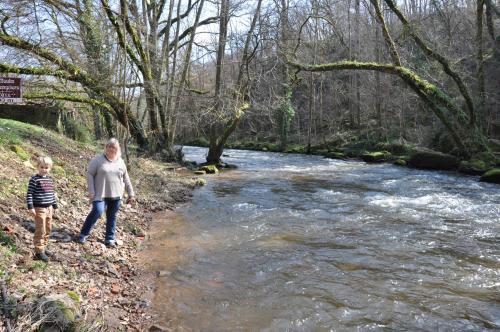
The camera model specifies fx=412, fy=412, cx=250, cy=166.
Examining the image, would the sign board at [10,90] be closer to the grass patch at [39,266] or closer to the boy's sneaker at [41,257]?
the boy's sneaker at [41,257]

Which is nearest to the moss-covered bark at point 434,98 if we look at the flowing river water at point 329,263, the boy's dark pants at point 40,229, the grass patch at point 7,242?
the flowing river water at point 329,263

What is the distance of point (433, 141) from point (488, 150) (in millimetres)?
8573

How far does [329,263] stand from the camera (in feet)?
22.0

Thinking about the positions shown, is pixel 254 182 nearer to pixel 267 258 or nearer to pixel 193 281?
pixel 267 258

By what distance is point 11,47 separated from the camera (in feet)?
39.9

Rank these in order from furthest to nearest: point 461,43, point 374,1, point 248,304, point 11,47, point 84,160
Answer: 1. point 461,43
2. point 374,1
3. point 11,47
4. point 84,160
5. point 248,304

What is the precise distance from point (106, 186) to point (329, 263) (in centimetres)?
382

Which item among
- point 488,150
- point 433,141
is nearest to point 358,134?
point 433,141

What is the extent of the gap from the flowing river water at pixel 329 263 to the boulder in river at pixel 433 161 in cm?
841

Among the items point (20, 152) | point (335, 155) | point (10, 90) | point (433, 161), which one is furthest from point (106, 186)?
point (335, 155)

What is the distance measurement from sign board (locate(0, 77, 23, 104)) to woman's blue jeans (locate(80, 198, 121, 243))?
8.70ft

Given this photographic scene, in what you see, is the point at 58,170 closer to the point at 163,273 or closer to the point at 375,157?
the point at 163,273

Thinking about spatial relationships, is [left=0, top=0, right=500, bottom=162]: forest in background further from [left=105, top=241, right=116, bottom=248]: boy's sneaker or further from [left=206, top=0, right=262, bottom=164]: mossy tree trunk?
[left=105, top=241, right=116, bottom=248]: boy's sneaker

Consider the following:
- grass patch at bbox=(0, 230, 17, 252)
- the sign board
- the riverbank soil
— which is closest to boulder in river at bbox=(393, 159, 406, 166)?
the riverbank soil
